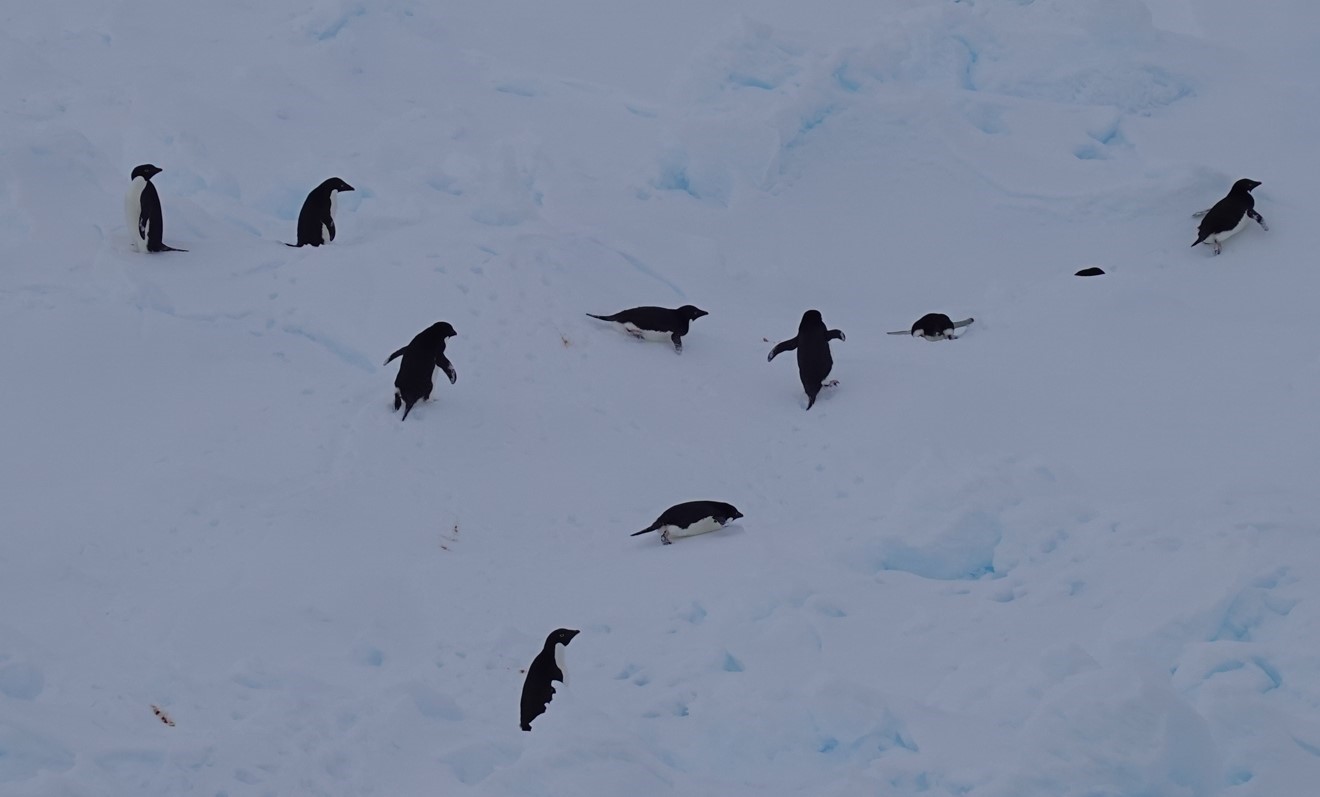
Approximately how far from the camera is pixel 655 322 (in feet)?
30.3

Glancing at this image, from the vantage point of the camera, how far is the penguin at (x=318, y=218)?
1005cm

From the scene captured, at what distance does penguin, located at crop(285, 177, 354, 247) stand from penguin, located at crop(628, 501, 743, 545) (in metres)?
3.99

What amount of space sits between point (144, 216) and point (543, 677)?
527cm

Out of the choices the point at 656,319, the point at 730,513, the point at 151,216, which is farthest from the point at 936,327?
the point at 151,216

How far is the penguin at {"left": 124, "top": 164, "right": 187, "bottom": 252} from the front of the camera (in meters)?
9.29

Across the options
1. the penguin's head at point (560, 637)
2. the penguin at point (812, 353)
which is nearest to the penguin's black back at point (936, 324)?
the penguin at point (812, 353)

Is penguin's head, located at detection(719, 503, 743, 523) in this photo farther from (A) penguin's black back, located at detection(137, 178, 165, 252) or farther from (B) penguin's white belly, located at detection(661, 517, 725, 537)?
(A) penguin's black back, located at detection(137, 178, 165, 252)

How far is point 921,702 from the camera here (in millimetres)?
5312

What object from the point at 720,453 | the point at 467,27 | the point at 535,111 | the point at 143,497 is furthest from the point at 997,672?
the point at 467,27

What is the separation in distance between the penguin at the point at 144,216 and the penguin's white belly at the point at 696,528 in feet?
14.1

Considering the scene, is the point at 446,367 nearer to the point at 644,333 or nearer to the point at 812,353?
the point at 644,333

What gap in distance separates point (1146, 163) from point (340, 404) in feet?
22.8

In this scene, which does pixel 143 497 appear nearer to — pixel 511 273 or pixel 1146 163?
pixel 511 273

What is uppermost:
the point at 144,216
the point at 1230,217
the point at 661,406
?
the point at 144,216
